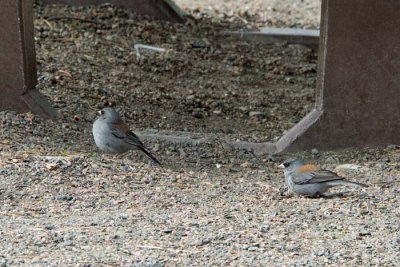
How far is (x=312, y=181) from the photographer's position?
7270 millimetres

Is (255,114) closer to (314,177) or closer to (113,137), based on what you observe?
(113,137)

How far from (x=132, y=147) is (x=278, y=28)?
6.78m

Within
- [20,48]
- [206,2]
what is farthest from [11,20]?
[206,2]

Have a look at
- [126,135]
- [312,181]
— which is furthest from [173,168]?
[312,181]

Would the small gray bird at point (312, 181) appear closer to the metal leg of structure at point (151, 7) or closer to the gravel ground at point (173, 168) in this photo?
the gravel ground at point (173, 168)

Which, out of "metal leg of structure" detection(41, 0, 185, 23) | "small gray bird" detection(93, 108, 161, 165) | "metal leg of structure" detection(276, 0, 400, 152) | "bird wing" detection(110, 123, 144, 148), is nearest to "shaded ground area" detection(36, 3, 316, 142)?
"metal leg of structure" detection(41, 0, 185, 23)

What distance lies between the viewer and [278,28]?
14.7m

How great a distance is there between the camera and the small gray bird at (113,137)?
326 inches

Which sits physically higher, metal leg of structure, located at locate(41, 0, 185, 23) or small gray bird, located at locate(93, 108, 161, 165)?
metal leg of structure, located at locate(41, 0, 185, 23)

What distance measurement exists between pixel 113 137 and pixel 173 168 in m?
0.62

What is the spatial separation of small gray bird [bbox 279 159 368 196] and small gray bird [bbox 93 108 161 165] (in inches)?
54.2

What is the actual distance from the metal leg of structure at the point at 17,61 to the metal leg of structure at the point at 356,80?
2.34 metres

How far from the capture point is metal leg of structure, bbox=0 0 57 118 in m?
8.80

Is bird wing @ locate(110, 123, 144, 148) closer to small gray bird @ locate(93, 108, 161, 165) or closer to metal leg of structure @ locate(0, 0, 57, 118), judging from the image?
small gray bird @ locate(93, 108, 161, 165)
